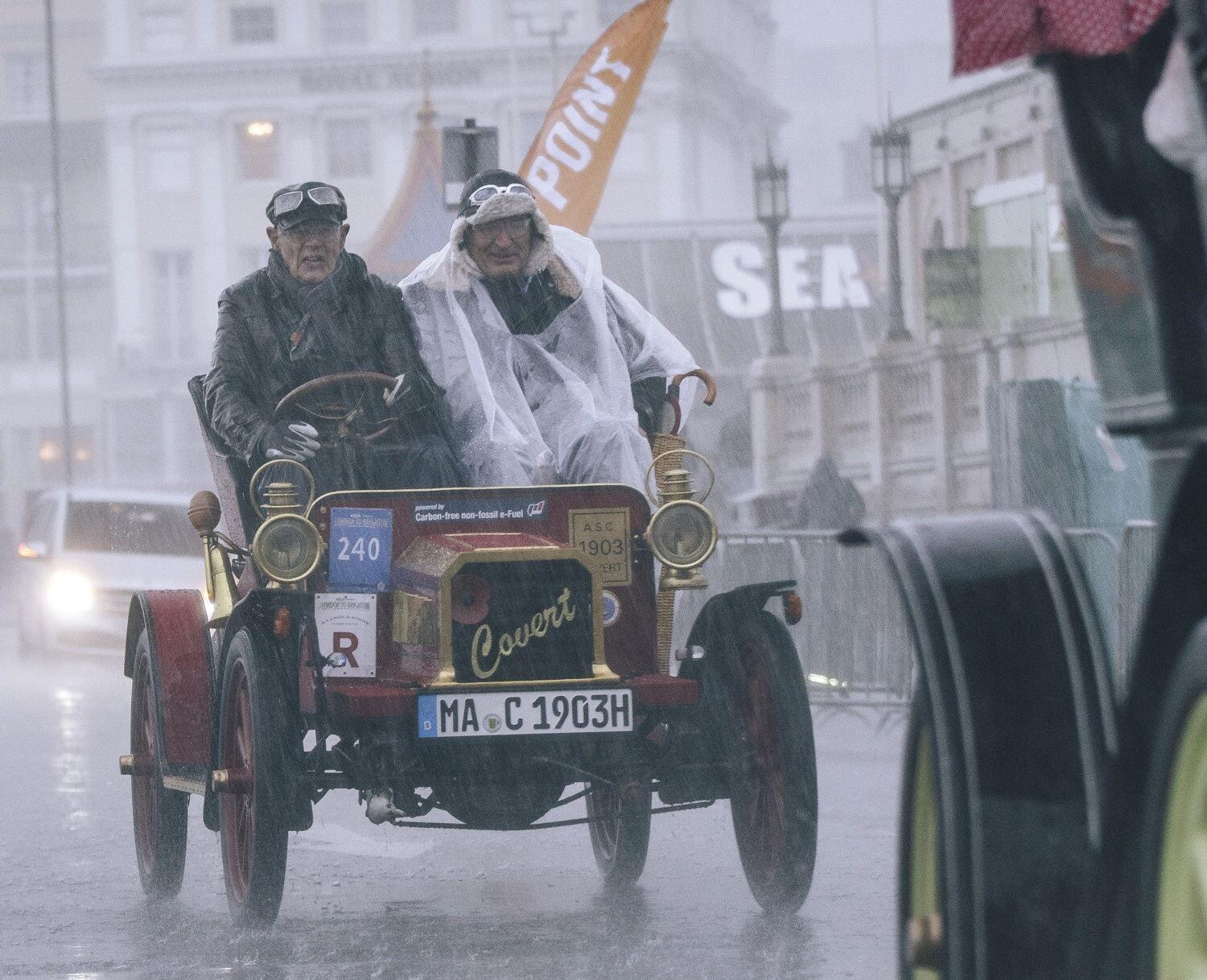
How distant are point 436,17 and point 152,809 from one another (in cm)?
8539

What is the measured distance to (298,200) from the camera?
8.47 metres

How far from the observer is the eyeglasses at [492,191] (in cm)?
834

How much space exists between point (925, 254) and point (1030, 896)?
34.8 meters

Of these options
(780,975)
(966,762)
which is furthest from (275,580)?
(966,762)

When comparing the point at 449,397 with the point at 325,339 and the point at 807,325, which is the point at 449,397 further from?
the point at 807,325

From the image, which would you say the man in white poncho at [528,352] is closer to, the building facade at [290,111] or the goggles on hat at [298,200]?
the goggles on hat at [298,200]

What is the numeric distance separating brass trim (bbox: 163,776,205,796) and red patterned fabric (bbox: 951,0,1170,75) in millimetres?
4406

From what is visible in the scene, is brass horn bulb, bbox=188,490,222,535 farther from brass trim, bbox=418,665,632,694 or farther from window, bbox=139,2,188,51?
window, bbox=139,2,188,51

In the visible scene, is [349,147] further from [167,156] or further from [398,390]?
[398,390]

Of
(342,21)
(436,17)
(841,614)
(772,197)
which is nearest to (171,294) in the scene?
(342,21)

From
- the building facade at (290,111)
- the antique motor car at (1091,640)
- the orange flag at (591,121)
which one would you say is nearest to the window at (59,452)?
the building facade at (290,111)

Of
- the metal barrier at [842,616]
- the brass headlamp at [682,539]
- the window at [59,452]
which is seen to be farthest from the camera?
the window at [59,452]

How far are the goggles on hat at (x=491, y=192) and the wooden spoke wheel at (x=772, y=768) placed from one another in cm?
167

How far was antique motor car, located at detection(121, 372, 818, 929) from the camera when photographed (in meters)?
7.34
